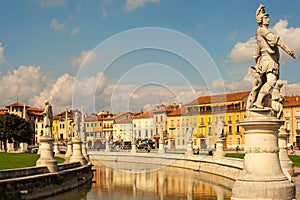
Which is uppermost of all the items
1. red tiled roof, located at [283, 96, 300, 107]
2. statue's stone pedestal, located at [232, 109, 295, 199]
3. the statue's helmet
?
red tiled roof, located at [283, 96, 300, 107]

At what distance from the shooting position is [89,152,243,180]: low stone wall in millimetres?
30234

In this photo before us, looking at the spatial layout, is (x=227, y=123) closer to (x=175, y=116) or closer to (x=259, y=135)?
(x=175, y=116)

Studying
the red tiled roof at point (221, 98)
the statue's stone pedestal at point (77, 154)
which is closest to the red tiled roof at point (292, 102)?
the red tiled roof at point (221, 98)

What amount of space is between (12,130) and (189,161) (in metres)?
47.1

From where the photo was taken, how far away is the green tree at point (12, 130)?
260 feet

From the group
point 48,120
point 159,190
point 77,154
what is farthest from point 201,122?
point 48,120

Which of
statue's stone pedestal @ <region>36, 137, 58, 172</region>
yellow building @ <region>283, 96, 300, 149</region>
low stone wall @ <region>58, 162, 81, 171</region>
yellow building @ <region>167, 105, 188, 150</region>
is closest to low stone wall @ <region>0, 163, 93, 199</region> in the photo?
low stone wall @ <region>58, 162, 81, 171</region>

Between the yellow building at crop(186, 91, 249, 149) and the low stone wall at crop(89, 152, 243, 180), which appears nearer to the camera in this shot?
the low stone wall at crop(89, 152, 243, 180)

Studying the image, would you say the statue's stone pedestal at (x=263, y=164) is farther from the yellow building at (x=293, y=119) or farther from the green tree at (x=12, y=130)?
the green tree at (x=12, y=130)

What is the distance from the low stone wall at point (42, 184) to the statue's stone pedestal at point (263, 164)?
11.4m

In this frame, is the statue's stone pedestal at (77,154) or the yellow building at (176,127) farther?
the yellow building at (176,127)

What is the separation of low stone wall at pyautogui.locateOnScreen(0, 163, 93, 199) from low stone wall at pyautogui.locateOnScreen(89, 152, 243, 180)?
33.2ft

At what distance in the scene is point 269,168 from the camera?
9914 mm

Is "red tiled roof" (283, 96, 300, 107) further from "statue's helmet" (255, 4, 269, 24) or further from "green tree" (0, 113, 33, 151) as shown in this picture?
"statue's helmet" (255, 4, 269, 24)
